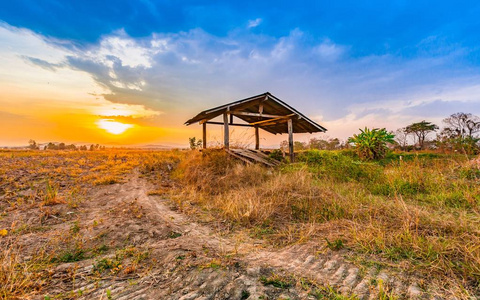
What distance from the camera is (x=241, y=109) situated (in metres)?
11.0

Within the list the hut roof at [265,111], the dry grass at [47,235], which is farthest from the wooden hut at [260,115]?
the dry grass at [47,235]

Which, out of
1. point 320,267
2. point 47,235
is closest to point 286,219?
point 320,267

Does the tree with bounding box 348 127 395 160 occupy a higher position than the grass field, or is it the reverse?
the tree with bounding box 348 127 395 160

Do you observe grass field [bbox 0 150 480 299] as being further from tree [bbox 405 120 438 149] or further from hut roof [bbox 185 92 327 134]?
tree [bbox 405 120 438 149]

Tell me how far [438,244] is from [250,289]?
2.26 m

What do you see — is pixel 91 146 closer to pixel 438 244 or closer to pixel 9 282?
pixel 9 282

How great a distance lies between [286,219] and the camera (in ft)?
13.4

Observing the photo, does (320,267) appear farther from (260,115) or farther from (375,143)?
(375,143)

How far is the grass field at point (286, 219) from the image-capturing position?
7.43ft

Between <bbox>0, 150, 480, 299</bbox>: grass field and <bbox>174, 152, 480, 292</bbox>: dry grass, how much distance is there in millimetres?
16

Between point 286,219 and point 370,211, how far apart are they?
1.46 metres

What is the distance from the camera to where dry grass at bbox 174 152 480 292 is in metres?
2.33

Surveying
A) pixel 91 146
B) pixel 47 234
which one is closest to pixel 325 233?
pixel 47 234

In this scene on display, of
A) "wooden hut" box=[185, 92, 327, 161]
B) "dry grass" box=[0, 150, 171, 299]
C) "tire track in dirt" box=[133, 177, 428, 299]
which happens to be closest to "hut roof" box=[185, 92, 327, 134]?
"wooden hut" box=[185, 92, 327, 161]
